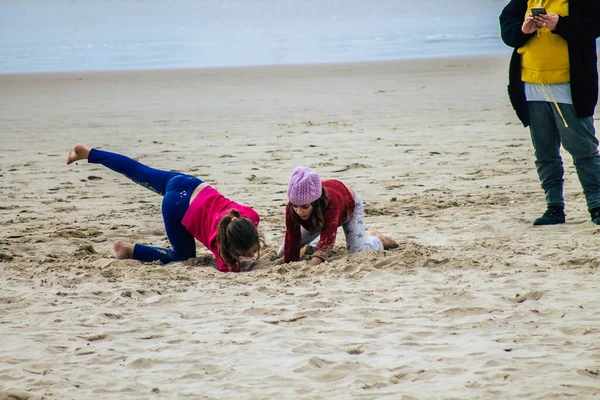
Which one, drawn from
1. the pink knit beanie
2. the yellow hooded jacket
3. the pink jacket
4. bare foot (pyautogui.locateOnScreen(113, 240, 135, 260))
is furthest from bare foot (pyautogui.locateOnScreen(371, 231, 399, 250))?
bare foot (pyautogui.locateOnScreen(113, 240, 135, 260))

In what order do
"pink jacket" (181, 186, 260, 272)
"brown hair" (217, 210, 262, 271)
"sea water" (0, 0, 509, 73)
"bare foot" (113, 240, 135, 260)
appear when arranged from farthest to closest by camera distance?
1. "sea water" (0, 0, 509, 73)
2. "bare foot" (113, 240, 135, 260)
3. "pink jacket" (181, 186, 260, 272)
4. "brown hair" (217, 210, 262, 271)

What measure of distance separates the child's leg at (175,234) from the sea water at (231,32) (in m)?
20.4

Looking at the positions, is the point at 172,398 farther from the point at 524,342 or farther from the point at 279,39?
the point at 279,39

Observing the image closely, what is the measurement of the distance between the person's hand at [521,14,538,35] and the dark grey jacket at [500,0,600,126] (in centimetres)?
13

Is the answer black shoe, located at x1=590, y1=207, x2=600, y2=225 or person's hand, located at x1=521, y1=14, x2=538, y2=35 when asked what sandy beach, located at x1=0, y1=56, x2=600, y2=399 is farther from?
person's hand, located at x1=521, y1=14, x2=538, y2=35

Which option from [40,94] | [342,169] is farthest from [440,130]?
[40,94]

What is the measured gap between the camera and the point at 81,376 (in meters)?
2.94

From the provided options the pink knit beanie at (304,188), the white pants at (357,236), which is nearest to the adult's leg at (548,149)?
the white pants at (357,236)

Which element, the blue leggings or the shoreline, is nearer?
the blue leggings

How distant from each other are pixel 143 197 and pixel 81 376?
400cm

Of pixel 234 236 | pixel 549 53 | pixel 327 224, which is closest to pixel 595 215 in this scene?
pixel 549 53

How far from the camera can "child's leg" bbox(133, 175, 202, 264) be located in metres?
4.93

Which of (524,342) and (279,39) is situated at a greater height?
(279,39)

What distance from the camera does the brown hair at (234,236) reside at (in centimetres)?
441
